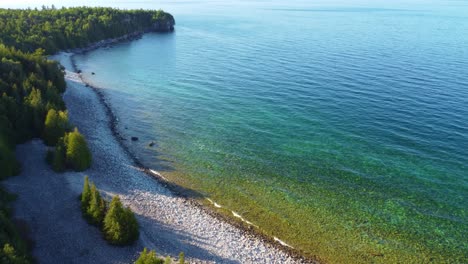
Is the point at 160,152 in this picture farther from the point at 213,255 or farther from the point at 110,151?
the point at 213,255

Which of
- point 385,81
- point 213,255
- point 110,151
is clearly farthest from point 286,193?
point 385,81

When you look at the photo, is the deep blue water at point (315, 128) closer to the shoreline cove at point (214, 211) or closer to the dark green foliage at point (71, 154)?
the shoreline cove at point (214, 211)

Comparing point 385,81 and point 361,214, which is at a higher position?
point 385,81

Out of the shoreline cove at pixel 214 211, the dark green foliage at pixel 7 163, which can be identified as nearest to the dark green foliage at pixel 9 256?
the shoreline cove at pixel 214 211

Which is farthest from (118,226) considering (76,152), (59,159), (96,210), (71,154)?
(59,159)

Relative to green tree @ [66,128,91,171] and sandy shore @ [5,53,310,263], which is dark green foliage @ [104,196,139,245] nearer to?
sandy shore @ [5,53,310,263]

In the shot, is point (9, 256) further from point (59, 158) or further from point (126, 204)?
point (59, 158)

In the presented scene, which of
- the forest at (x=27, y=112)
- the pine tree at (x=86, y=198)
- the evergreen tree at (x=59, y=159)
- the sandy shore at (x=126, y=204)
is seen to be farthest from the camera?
the evergreen tree at (x=59, y=159)
